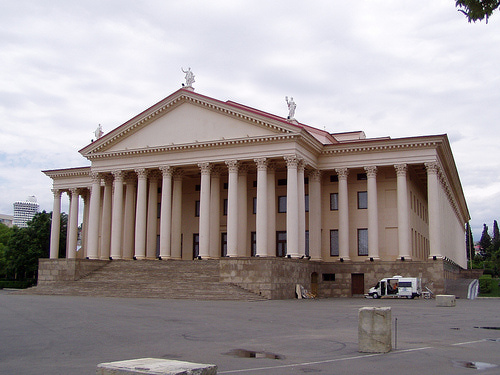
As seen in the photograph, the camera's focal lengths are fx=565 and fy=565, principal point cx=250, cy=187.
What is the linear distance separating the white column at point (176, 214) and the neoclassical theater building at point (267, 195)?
0.41ft

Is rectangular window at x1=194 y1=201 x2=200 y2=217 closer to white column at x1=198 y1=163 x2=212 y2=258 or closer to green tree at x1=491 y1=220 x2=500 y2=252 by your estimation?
white column at x1=198 y1=163 x2=212 y2=258

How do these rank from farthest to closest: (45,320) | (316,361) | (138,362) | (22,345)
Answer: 1. (45,320)
2. (22,345)
3. (316,361)
4. (138,362)

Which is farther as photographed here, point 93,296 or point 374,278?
point 374,278

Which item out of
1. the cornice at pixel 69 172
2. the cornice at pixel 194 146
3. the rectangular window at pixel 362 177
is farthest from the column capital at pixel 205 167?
the cornice at pixel 69 172

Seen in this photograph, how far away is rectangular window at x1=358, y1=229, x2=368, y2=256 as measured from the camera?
5162 centimetres

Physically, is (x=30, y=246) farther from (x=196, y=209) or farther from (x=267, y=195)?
(x=267, y=195)

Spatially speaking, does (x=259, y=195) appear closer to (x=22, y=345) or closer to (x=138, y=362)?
(x=22, y=345)

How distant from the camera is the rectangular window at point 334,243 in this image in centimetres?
5244

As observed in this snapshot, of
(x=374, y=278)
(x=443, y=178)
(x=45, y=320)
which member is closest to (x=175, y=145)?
(x=374, y=278)

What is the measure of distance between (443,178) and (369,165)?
411 inches

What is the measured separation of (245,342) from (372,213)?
1364 inches

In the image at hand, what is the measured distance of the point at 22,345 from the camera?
15289 millimetres

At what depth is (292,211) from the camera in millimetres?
45812

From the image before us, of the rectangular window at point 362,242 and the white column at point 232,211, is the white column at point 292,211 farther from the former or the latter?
the rectangular window at point 362,242
